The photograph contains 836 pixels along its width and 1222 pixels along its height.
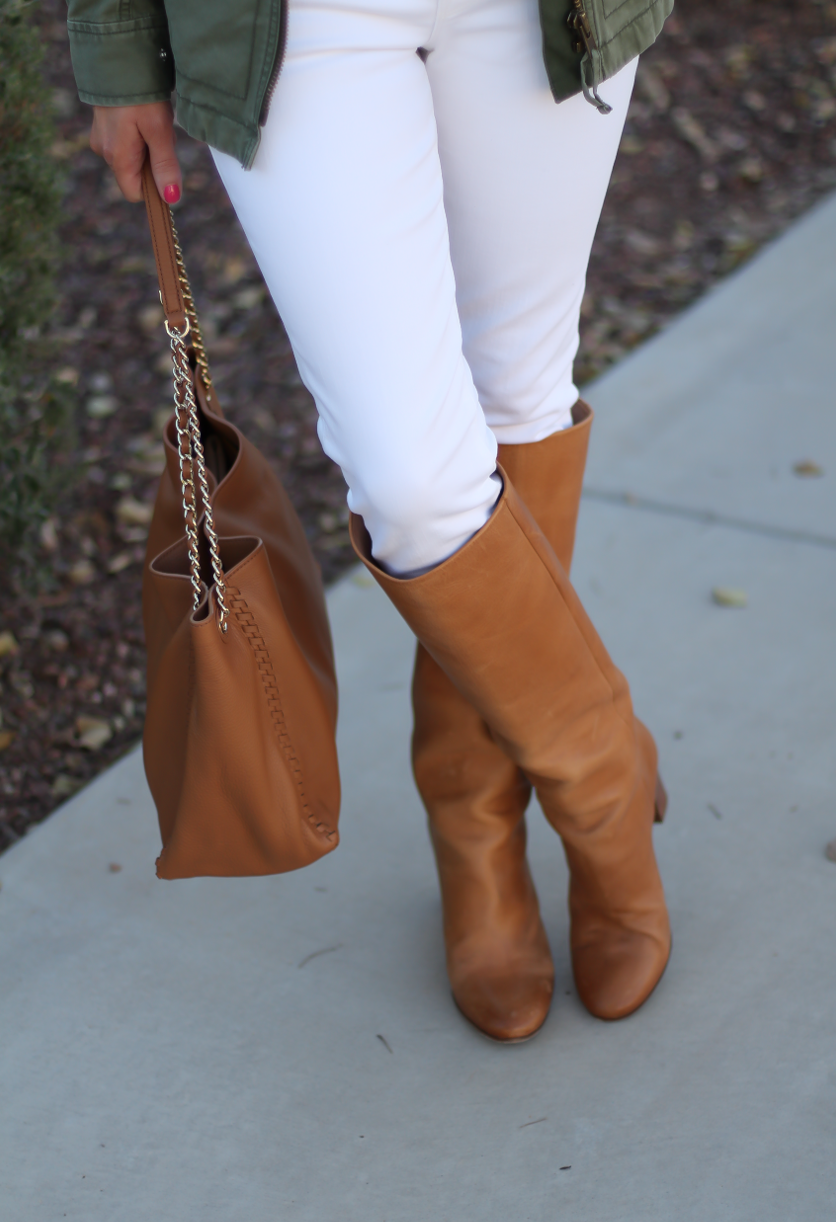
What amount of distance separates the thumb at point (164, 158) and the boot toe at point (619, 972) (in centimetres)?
110

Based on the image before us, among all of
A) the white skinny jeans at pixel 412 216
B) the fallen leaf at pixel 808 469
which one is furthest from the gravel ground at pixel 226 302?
the white skinny jeans at pixel 412 216

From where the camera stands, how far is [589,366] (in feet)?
11.0

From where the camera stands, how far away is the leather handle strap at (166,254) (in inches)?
52.1

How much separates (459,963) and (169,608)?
67 cm

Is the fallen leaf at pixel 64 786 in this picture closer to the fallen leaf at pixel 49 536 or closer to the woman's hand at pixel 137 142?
the fallen leaf at pixel 49 536

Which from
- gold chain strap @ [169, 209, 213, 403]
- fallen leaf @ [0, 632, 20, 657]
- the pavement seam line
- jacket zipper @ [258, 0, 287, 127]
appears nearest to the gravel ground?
fallen leaf @ [0, 632, 20, 657]

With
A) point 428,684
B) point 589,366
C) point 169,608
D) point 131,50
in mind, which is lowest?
point 589,366

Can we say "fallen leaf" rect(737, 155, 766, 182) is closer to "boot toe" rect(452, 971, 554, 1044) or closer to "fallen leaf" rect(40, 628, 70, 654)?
"fallen leaf" rect(40, 628, 70, 654)

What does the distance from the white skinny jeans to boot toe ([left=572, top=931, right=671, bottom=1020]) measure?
649 millimetres

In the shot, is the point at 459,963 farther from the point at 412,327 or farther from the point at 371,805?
the point at 412,327

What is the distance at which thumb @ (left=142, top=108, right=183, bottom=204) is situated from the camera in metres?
1.26

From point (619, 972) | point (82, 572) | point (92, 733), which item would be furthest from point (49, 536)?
point (619, 972)

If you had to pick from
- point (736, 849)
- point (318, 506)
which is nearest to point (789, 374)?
point (318, 506)

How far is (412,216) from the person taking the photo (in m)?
1.15
